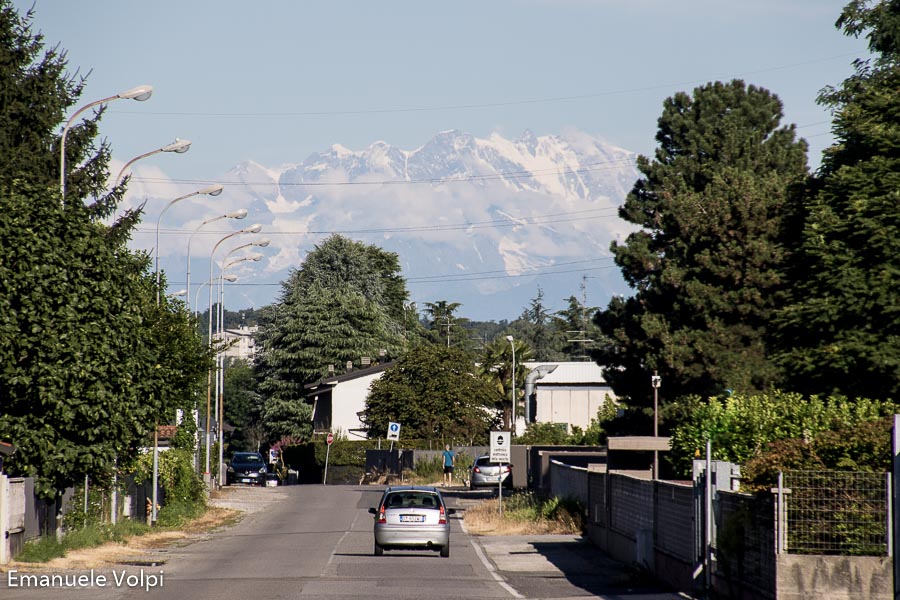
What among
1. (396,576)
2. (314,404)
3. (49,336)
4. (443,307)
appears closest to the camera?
(396,576)

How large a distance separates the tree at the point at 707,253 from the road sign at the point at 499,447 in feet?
32.1

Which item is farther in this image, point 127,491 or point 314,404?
point 314,404

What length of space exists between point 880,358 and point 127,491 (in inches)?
787

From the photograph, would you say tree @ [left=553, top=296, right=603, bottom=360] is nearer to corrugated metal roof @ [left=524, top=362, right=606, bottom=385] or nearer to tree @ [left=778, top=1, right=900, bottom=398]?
corrugated metal roof @ [left=524, top=362, right=606, bottom=385]

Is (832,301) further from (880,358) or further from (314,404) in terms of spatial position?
(314,404)

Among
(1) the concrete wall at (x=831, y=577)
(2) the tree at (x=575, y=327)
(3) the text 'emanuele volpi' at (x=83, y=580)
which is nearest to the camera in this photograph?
(1) the concrete wall at (x=831, y=577)

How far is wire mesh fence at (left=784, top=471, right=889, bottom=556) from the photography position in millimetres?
15172

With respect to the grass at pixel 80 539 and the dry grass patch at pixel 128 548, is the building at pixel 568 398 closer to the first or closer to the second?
the dry grass patch at pixel 128 548

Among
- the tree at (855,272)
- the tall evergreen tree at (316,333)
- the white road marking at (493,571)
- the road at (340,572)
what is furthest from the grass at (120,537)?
the tall evergreen tree at (316,333)

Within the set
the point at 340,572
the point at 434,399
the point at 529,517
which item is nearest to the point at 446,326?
the point at 434,399

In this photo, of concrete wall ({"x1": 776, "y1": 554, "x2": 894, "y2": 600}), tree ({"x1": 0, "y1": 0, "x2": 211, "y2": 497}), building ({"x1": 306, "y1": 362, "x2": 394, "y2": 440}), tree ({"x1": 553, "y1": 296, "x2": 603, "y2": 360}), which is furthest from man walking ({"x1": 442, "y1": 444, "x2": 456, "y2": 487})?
tree ({"x1": 553, "y1": 296, "x2": 603, "y2": 360})

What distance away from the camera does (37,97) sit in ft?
120

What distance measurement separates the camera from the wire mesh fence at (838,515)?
15.2m

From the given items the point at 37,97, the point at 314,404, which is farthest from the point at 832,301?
the point at 314,404
